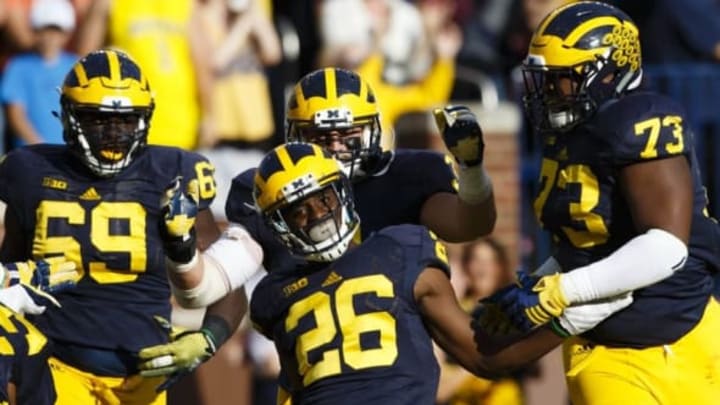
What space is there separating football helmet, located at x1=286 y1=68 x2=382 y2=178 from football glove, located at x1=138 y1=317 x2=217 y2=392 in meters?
0.77

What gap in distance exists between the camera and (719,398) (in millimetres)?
6320

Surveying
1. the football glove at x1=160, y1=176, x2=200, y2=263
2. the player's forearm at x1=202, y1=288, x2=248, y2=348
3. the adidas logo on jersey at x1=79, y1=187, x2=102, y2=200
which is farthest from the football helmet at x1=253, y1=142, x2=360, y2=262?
the adidas logo on jersey at x1=79, y1=187, x2=102, y2=200

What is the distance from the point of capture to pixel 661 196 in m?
6.04

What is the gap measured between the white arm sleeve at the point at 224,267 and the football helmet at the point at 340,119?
0.46 m

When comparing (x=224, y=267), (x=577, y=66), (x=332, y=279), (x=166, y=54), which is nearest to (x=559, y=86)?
(x=577, y=66)

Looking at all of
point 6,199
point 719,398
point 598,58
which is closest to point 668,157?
point 598,58

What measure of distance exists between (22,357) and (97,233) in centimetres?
110

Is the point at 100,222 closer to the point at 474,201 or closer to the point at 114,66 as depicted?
the point at 114,66

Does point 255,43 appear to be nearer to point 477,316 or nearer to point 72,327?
point 72,327

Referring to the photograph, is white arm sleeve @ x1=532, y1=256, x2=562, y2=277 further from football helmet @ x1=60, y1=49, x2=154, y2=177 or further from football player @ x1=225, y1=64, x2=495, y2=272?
football helmet @ x1=60, y1=49, x2=154, y2=177

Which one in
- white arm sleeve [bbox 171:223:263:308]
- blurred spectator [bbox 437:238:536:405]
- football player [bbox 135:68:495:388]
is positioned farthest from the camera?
blurred spectator [bbox 437:238:536:405]

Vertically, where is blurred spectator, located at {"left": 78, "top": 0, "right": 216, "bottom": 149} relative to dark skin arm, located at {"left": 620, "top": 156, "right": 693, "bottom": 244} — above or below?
below

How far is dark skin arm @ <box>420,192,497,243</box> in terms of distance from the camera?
671 centimetres

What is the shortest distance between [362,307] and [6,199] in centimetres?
198
